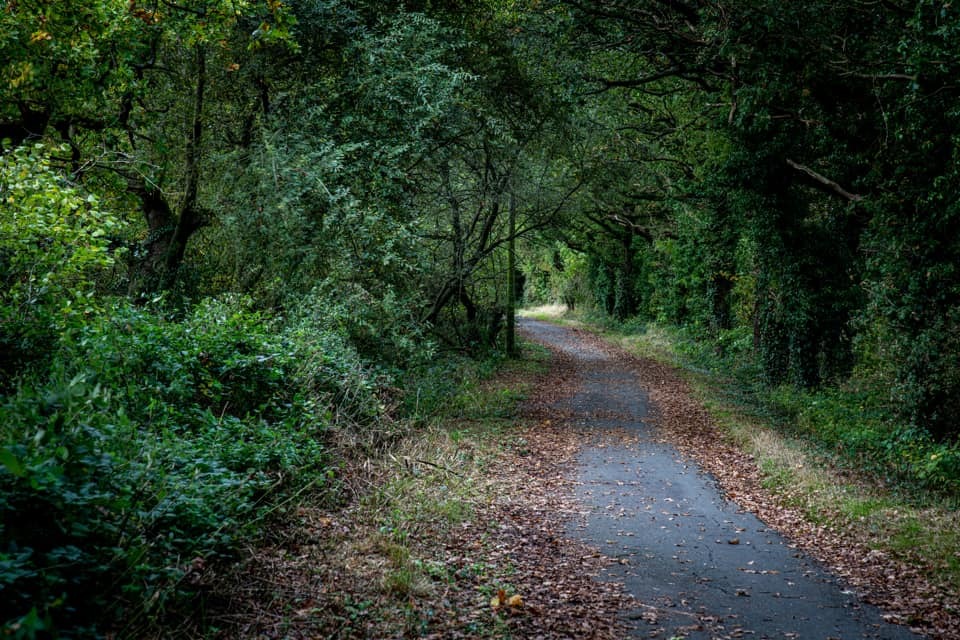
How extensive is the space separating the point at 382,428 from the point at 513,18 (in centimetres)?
1029

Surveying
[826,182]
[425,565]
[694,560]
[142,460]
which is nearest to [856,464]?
[694,560]

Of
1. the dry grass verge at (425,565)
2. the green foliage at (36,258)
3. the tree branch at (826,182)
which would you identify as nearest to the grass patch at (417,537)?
the dry grass verge at (425,565)

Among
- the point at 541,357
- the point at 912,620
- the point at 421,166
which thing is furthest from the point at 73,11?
the point at 541,357

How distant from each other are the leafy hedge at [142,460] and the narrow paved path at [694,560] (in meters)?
3.47

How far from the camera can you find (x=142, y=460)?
16.0 ft

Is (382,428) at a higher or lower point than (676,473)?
higher

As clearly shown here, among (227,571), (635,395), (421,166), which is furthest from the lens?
(635,395)

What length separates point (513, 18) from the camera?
1510cm

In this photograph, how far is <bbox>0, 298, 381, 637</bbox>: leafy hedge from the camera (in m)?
3.62

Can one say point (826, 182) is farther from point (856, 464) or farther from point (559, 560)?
point (559, 560)

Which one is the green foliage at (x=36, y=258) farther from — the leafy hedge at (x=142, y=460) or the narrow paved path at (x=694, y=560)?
the narrow paved path at (x=694, y=560)

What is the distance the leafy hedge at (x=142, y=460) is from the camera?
11.9ft

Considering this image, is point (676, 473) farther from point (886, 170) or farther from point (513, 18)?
point (513, 18)

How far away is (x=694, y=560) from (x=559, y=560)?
1468 millimetres
